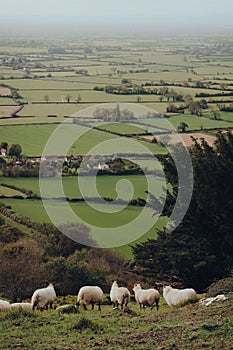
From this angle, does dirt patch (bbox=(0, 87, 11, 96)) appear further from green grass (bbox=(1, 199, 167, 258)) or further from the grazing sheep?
the grazing sheep

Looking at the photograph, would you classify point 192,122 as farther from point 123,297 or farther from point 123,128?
point 123,297

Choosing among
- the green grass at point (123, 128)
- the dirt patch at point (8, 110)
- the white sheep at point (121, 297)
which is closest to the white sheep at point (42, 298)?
the white sheep at point (121, 297)

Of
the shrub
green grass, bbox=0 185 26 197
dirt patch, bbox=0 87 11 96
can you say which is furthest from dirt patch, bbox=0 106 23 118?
the shrub

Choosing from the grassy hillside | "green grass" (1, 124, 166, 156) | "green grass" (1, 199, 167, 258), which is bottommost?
"green grass" (1, 199, 167, 258)

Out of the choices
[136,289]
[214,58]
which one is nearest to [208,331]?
[136,289]

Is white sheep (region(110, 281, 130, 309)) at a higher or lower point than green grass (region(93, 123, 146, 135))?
higher

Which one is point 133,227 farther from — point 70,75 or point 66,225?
point 70,75

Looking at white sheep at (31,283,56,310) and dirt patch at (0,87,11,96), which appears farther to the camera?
dirt patch at (0,87,11,96)
